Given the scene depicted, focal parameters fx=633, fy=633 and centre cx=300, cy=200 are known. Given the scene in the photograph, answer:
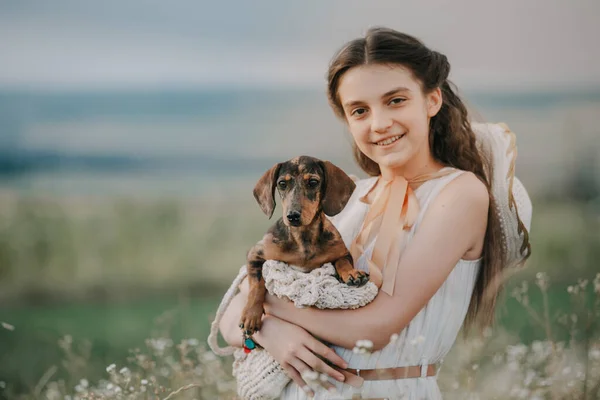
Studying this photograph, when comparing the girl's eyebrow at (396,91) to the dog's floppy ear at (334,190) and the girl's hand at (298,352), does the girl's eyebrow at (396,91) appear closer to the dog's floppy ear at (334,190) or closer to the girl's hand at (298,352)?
the dog's floppy ear at (334,190)

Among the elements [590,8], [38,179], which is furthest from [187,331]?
[590,8]

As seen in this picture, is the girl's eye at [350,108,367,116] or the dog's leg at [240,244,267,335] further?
the girl's eye at [350,108,367,116]

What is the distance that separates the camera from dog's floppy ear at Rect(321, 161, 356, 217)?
70.6 inches

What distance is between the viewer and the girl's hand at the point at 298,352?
173 centimetres

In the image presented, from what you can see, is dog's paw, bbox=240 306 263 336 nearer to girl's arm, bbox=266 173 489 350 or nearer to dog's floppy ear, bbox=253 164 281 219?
girl's arm, bbox=266 173 489 350

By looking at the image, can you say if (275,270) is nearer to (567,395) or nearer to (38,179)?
(567,395)

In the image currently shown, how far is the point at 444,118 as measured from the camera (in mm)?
2078

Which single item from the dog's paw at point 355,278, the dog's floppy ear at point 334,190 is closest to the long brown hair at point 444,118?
the dog's floppy ear at point 334,190

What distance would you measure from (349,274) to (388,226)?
227 millimetres

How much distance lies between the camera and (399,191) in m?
1.92

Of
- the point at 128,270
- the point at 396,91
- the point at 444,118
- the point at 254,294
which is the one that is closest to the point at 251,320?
the point at 254,294

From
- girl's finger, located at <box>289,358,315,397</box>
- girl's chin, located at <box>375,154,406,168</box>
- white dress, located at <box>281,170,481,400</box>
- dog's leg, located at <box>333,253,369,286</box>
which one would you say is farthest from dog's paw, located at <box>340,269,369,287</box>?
girl's chin, located at <box>375,154,406,168</box>

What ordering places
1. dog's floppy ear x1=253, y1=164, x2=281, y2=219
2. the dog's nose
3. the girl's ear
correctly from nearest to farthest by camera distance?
the dog's nose, dog's floppy ear x1=253, y1=164, x2=281, y2=219, the girl's ear

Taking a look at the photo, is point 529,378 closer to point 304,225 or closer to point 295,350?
point 295,350
